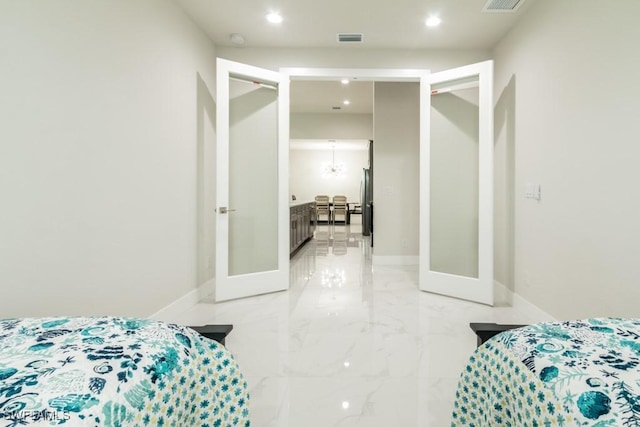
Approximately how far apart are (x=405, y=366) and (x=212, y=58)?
3.46 m

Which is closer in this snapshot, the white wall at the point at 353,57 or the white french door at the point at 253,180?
the white french door at the point at 253,180

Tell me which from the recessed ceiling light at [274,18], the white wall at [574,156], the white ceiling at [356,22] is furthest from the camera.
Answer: the recessed ceiling light at [274,18]

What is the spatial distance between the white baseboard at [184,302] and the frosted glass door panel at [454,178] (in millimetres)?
2376

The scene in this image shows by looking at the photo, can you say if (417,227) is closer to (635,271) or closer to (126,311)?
(635,271)

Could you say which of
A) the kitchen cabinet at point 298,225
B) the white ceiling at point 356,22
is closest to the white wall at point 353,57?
the white ceiling at point 356,22

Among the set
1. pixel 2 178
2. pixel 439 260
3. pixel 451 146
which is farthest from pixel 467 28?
pixel 2 178

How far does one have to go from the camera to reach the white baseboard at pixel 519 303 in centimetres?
272

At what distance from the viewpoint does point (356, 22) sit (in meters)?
3.22

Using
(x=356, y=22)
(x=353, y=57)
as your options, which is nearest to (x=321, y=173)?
(x=353, y=57)

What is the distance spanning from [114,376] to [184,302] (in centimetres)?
250

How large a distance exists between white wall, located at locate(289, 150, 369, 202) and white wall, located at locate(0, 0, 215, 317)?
10.6 metres

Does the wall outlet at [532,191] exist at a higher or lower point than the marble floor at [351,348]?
higher

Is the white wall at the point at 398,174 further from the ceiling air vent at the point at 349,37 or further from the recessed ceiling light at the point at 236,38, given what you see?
the recessed ceiling light at the point at 236,38

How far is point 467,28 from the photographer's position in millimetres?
3307
